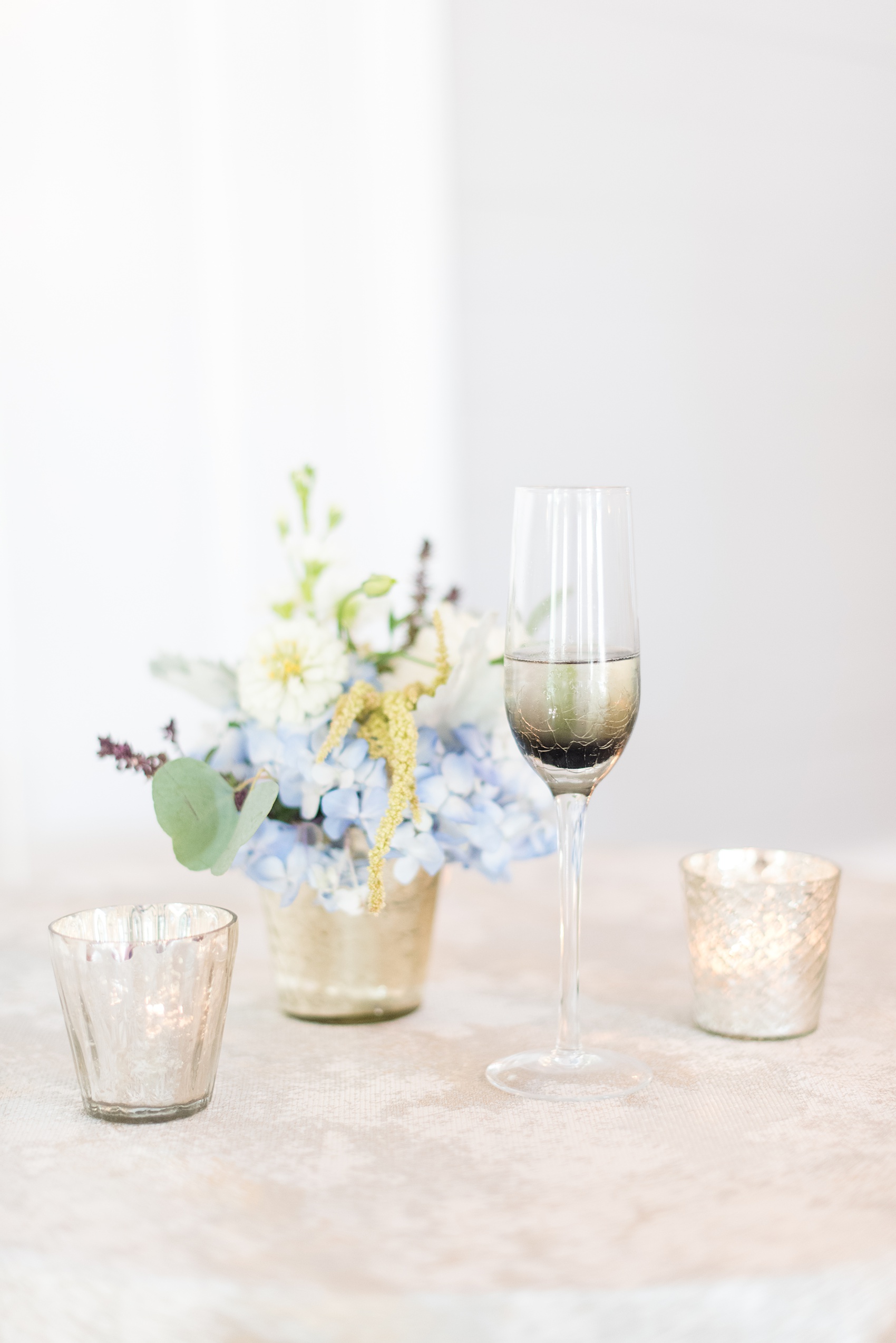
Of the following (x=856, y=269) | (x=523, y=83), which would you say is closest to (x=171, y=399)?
(x=523, y=83)

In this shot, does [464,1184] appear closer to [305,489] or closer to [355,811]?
[355,811]

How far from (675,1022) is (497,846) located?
6.9 inches

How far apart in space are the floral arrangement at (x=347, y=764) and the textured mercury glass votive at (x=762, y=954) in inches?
5.3

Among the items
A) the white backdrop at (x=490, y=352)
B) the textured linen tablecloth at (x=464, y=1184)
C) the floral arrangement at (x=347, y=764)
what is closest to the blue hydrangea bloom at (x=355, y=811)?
the floral arrangement at (x=347, y=764)

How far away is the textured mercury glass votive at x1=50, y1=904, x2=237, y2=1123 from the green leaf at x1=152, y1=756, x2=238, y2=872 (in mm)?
101

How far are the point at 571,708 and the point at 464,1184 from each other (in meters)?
0.29

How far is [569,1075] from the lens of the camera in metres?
0.83

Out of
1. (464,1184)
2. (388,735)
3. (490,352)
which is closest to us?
(464,1184)

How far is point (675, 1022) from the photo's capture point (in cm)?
94

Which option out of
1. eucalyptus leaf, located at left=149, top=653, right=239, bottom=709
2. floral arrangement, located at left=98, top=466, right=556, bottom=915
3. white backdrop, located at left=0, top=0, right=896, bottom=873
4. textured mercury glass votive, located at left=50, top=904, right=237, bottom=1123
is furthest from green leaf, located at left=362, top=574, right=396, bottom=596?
white backdrop, located at left=0, top=0, right=896, bottom=873

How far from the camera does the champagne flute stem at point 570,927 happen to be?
85 cm

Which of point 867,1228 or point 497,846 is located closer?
point 867,1228

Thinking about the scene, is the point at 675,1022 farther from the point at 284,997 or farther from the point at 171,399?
the point at 171,399

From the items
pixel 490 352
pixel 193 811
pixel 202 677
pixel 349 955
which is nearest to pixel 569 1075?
pixel 349 955
